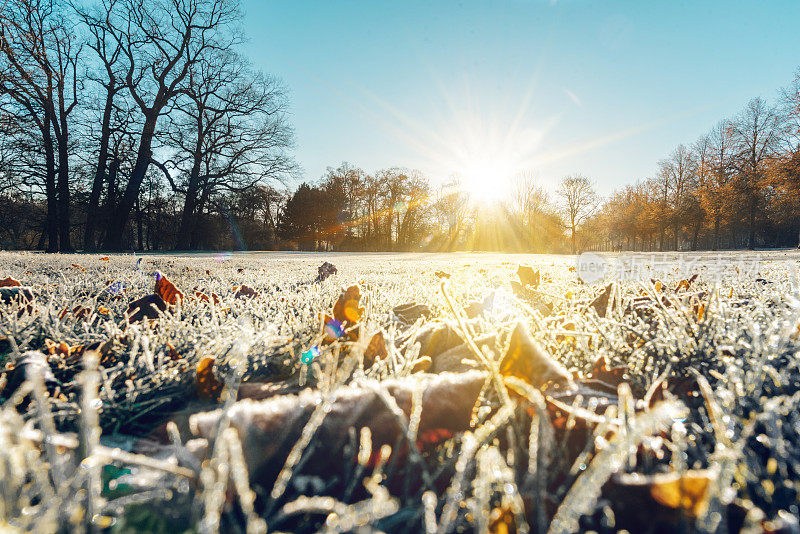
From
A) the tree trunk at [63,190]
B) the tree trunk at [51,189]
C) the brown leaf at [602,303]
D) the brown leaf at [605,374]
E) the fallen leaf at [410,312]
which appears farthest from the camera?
the tree trunk at [63,190]

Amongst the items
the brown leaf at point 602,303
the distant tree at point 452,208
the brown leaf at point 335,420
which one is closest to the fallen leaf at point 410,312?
the brown leaf at point 602,303

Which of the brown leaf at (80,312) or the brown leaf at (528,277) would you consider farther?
the brown leaf at (528,277)

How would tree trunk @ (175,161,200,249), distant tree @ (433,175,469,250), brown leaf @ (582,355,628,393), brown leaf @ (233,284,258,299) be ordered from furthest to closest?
distant tree @ (433,175,469,250), tree trunk @ (175,161,200,249), brown leaf @ (233,284,258,299), brown leaf @ (582,355,628,393)

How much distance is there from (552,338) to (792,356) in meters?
0.58

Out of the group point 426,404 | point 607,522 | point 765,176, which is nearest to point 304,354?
point 426,404

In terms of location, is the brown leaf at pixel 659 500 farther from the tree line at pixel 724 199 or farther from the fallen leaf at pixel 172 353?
the tree line at pixel 724 199

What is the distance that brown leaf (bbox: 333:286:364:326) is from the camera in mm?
1524

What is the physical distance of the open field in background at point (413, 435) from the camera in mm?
443

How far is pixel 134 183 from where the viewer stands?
2345cm

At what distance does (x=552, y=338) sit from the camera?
1.34 metres

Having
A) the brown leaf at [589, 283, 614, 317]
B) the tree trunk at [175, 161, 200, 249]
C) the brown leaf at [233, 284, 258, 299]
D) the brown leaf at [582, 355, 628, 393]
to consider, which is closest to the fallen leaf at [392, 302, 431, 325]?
the brown leaf at [589, 283, 614, 317]

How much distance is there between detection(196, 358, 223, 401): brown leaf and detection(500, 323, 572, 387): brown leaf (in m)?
0.78

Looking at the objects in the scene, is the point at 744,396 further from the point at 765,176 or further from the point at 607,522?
the point at 765,176

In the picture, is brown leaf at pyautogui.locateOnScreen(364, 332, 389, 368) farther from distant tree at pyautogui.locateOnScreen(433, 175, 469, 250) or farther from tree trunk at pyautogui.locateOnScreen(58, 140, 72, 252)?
distant tree at pyautogui.locateOnScreen(433, 175, 469, 250)
